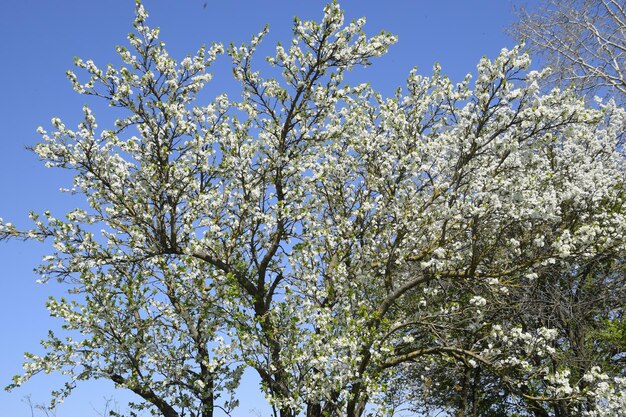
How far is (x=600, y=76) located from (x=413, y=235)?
979 centimetres

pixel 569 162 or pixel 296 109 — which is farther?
pixel 569 162

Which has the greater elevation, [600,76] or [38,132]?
[600,76]

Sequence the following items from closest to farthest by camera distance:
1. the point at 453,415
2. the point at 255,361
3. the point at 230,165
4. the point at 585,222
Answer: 1. the point at 255,361
2. the point at 230,165
3. the point at 585,222
4. the point at 453,415

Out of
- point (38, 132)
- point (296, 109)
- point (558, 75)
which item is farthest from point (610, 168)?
point (38, 132)

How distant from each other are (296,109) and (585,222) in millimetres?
8765

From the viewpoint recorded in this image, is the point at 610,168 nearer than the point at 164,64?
No

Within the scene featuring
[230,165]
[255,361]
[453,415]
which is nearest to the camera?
[255,361]

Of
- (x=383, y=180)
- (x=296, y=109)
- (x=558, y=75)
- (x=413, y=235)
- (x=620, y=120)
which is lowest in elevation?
(x=413, y=235)

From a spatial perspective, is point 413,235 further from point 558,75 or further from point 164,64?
point 558,75

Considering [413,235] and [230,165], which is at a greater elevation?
[230,165]

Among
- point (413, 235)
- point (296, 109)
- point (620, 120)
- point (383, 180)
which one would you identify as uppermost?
point (620, 120)

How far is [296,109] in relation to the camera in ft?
41.8

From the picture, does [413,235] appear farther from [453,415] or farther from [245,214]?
[453,415]

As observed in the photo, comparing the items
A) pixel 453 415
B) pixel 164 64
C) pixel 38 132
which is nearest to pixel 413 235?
pixel 164 64
